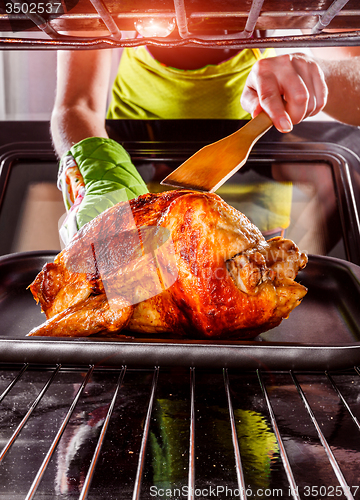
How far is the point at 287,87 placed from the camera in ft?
3.29

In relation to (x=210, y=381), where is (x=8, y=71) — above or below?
above

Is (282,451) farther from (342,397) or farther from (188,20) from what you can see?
(188,20)

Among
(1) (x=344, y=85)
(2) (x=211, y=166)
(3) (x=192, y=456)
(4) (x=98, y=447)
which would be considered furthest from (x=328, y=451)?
(1) (x=344, y=85)

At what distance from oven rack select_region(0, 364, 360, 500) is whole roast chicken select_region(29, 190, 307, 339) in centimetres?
13

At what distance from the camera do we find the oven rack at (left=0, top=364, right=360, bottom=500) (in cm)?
45

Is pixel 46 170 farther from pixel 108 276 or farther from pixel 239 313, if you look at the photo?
pixel 239 313

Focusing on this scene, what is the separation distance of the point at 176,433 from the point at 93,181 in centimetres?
88

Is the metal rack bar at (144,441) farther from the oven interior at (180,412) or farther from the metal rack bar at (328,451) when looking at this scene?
the metal rack bar at (328,451)

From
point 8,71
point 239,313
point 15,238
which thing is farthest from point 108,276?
point 8,71

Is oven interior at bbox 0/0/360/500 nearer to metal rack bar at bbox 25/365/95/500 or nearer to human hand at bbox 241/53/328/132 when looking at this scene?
metal rack bar at bbox 25/365/95/500

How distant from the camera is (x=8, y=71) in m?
3.38

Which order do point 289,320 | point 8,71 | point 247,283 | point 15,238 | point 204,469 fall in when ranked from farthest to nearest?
point 8,71 → point 15,238 → point 289,320 → point 247,283 → point 204,469

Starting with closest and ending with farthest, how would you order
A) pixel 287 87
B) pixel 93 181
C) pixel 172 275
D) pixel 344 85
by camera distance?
pixel 172 275 → pixel 287 87 → pixel 93 181 → pixel 344 85

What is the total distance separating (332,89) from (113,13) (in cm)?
128
